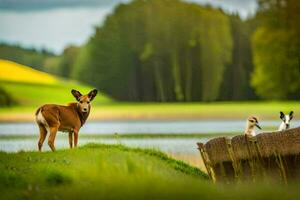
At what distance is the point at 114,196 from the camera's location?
27.2 feet

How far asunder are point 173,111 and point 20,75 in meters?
10.4

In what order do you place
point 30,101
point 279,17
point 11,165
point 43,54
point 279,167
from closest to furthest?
1. point 11,165
2. point 279,167
3. point 30,101
4. point 279,17
5. point 43,54

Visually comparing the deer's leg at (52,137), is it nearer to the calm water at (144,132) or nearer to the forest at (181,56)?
the calm water at (144,132)

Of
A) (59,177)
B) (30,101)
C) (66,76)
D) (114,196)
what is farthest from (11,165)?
(66,76)

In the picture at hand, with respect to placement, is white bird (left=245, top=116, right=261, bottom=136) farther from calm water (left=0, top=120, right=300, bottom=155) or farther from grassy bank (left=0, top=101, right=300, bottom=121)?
grassy bank (left=0, top=101, right=300, bottom=121)

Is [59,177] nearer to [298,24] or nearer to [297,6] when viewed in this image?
[297,6]

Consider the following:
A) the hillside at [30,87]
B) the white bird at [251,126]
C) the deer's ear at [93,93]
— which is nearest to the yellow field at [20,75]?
the hillside at [30,87]

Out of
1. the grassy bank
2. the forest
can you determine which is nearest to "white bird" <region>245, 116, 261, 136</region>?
the grassy bank

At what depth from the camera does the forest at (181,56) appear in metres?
72.0

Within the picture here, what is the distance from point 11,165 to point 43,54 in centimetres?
6257

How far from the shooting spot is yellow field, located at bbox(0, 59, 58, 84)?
6072 cm

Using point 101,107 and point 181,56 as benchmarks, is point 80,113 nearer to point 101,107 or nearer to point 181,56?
point 101,107

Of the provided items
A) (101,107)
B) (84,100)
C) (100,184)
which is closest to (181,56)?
(101,107)

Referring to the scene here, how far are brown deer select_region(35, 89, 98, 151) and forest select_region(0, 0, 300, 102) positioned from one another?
191ft
